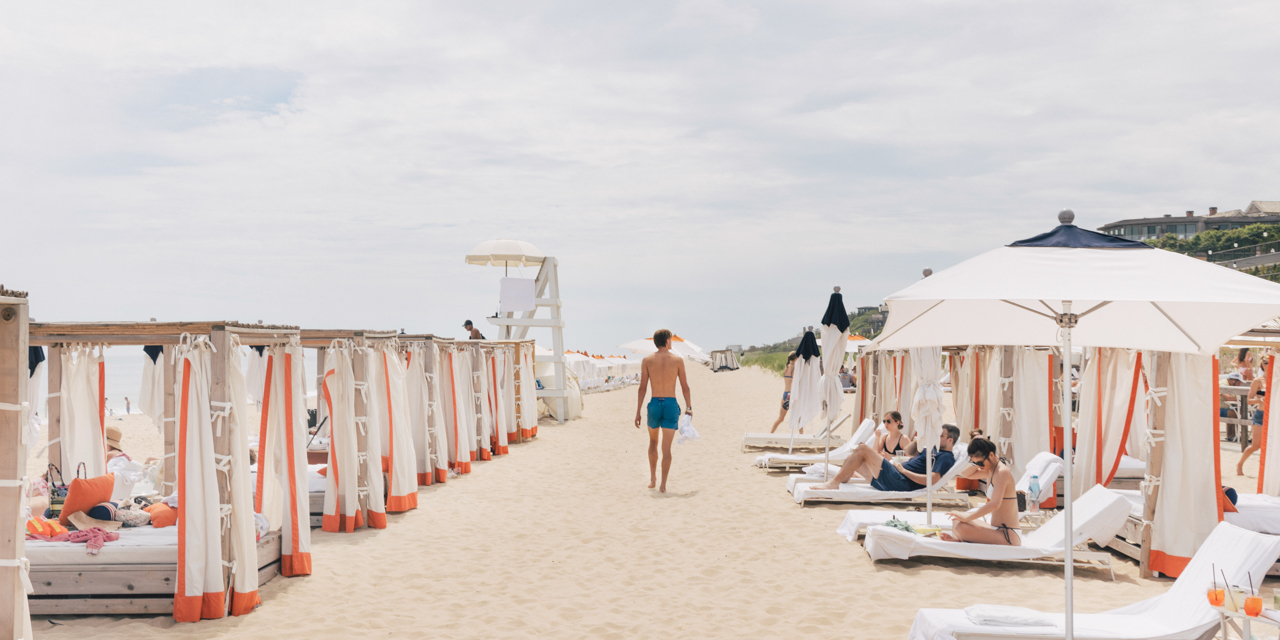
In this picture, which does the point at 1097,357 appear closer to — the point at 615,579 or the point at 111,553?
the point at 615,579

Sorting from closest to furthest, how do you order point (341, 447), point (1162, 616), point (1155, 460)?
point (1162, 616), point (1155, 460), point (341, 447)

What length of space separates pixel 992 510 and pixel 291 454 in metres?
5.53

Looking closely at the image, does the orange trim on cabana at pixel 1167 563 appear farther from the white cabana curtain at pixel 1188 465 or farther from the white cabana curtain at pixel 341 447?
the white cabana curtain at pixel 341 447

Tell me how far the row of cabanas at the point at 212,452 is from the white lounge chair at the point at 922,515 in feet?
14.9

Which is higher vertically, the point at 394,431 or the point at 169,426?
the point at 169,426

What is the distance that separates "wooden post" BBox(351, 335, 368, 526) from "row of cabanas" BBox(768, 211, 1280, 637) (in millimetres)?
5045

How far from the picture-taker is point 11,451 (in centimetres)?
319

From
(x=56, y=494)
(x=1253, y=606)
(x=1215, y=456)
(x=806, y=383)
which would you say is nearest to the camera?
(x=1253, y=606)

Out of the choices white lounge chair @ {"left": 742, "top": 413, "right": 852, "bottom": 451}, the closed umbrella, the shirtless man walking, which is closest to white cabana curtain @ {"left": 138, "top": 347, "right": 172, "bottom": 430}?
the shirtless man walking

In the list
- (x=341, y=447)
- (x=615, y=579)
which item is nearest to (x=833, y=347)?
(x=615, y=579)

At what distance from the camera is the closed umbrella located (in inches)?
467

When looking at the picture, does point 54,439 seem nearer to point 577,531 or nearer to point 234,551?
point 234,551

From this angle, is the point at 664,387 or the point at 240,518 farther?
the point at 664,387

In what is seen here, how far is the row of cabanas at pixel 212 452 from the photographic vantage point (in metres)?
4.98
